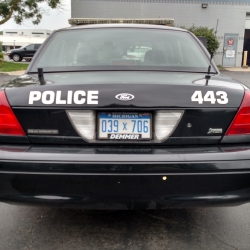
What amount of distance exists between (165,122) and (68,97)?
2.05ft

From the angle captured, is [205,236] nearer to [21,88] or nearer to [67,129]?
[67,129]

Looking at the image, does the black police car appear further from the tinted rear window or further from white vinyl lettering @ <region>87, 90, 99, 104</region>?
the tinted rear window

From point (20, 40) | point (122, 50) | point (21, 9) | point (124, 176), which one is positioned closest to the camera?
point (124, 176)

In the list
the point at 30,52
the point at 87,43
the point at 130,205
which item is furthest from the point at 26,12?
the point at 130,205

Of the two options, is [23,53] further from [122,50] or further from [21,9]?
[122,50]

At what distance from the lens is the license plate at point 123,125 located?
2.25 metres

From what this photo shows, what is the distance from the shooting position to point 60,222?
2.96 metres

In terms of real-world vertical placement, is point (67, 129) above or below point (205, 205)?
above

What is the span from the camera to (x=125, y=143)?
7.42 ft

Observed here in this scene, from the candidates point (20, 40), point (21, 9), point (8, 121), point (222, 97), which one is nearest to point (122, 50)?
point (222, 97)

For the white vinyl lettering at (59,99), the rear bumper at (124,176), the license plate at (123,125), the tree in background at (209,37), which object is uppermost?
the white vinyl lettering at (59,99)

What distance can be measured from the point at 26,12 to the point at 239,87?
22623 millimetres

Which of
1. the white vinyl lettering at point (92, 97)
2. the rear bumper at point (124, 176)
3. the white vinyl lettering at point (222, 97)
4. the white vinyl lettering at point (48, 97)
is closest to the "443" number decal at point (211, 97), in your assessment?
the white vinyl lettering at point (222, 97)

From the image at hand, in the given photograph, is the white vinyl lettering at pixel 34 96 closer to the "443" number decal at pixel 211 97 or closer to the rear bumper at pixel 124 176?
the rear bumper at pixel 124 176
